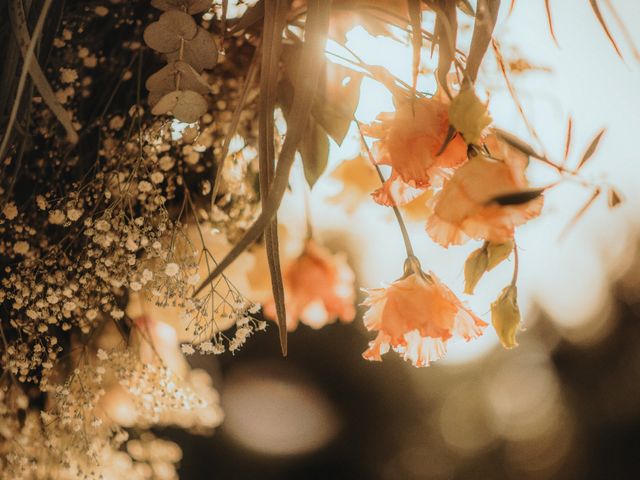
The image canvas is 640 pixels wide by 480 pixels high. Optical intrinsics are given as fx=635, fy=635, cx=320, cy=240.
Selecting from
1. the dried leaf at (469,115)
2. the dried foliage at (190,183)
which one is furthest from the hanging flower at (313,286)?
the dried leaf at (469,115)

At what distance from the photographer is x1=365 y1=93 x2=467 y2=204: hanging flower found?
0.98ft

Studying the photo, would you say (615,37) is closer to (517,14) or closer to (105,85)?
(517,14)

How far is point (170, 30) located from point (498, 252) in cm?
20

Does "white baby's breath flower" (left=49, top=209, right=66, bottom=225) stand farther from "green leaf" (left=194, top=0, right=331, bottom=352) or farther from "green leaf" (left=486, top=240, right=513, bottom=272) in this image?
"green leaf" (left=486, top=240, right=513, bottom=272)

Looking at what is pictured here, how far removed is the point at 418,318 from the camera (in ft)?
1.02

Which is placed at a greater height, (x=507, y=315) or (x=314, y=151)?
(x=314, y=151)

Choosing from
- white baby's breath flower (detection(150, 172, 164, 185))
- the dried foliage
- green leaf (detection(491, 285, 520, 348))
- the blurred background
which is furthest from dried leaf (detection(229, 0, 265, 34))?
the blurred background

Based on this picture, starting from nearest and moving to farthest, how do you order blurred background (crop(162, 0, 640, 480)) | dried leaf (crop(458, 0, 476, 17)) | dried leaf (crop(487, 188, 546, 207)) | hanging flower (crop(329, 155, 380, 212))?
dried leaf (crop(487, 188, 546, 207)) < dried leaf (crop(458, 0, 476, 17)) < hanging flower (crop(329, 155, 380, 212)) < blurred background (crop(162, 0, 640, 480))

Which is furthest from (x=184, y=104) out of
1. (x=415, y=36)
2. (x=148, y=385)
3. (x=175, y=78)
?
(x=148, y=385)

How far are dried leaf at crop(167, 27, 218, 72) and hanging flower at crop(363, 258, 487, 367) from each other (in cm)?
16

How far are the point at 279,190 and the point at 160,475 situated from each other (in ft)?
1.38

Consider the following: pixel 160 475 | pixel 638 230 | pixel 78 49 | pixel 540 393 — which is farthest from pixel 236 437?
pixel 78 49

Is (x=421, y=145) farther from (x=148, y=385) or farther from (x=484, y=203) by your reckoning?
Result: (x=148, y=385)

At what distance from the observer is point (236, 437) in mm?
4016
